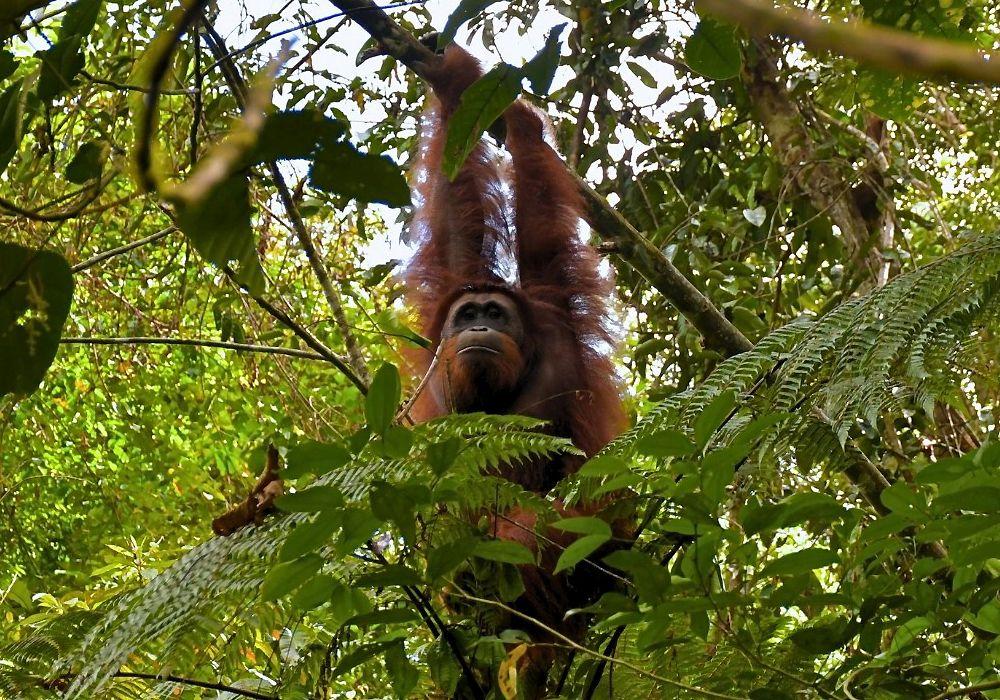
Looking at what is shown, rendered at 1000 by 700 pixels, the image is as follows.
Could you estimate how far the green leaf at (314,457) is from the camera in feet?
4.22

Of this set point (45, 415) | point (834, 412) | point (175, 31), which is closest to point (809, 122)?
point (834, 412)

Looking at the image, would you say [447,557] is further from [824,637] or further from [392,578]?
[824,637]

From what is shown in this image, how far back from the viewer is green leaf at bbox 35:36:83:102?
110 centimetres

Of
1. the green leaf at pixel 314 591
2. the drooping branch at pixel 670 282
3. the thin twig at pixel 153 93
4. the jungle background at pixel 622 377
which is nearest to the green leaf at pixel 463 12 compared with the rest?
the jungle background at pixel 622 377

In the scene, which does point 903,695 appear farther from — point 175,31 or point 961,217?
point 961,217

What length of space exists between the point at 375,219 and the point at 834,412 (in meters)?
3.61

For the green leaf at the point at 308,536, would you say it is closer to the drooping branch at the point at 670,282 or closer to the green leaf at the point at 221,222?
the green leaf at the point at 221,222

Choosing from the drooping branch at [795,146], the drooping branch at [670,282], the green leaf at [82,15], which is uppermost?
the drooping branch at [795,146]

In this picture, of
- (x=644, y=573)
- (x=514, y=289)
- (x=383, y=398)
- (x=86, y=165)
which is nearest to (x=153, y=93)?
(x=86, y=165)

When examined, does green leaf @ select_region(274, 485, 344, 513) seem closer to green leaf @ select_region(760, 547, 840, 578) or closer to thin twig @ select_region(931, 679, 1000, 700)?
green leaf @ select_region(760, 547, 840, 578)

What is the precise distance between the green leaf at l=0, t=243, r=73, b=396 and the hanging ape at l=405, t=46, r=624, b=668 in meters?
2.72

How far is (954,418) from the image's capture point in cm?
407

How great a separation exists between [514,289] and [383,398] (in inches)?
Answer: 112

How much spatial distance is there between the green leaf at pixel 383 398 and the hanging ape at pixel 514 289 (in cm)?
223
